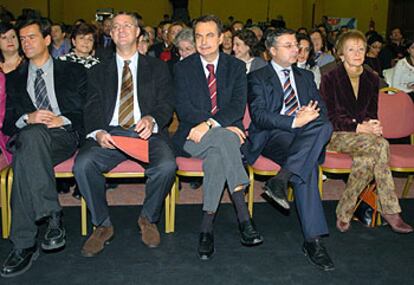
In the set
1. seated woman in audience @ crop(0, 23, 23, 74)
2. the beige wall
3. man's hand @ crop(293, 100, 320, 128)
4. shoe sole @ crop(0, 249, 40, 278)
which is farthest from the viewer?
the beige wall

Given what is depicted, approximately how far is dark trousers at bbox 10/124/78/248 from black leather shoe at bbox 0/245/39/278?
0.04 metres

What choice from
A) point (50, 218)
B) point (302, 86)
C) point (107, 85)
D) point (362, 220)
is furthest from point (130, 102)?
point (362, 220)

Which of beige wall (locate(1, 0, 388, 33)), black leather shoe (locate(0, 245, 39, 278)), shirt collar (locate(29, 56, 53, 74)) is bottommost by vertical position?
black leather shoe (locate(0, 245, 39, 278))

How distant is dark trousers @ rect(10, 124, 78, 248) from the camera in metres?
2.78

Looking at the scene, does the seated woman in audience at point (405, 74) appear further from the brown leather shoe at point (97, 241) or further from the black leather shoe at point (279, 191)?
the brown leather shoe at point (97, 241)

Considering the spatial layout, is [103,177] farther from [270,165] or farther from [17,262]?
[270,165]

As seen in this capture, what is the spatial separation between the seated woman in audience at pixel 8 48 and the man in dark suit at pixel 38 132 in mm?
535

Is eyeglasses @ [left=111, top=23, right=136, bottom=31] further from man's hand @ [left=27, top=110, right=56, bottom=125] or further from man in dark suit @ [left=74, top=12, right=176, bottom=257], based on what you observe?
man's hand @ [left=27, top=110, right=56, bottom=125]

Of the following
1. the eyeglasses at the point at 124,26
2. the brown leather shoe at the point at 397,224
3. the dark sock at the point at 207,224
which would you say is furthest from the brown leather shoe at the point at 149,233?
the brown leather shoe at the point at 397,224

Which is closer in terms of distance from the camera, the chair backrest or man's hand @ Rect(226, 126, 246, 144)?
man's hand @ Rect(226, 126, 246, 144)

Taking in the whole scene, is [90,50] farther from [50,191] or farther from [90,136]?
[50,191]

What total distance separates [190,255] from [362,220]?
128cm

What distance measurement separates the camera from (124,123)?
3236 millimetres

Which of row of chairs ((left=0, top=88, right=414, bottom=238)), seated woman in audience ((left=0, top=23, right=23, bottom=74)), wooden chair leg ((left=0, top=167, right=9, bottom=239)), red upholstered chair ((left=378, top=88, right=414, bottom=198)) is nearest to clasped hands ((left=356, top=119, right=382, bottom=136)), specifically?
row of chairs ((left=0, top=88, right=414, bottom=238))
